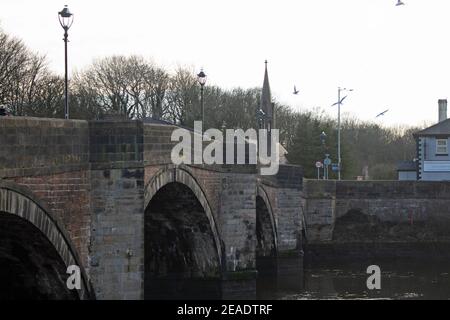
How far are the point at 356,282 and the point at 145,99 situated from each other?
32439mm

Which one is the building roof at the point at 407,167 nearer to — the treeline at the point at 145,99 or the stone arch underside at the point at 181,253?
the treeline at the point at 145,99

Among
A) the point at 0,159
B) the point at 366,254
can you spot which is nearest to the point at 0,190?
the point at 0,159

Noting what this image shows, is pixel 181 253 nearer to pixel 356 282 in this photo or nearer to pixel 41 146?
pixel 356 282

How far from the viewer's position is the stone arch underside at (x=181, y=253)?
26797mm

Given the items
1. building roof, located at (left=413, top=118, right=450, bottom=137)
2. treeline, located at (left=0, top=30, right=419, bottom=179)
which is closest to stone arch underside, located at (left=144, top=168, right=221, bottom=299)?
treeline, located at (left=0, top=30, right=419, bottom=179)

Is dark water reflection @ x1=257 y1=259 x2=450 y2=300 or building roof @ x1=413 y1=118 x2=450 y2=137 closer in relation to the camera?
dark water reflection @ x1=257 y1=259 x2=450 y2=300

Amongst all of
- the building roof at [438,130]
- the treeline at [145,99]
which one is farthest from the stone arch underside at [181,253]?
the building roof at [438,130]

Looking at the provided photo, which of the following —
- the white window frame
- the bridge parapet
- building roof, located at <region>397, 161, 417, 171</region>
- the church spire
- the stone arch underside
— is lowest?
the stone arch underside

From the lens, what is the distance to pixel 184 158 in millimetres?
23500

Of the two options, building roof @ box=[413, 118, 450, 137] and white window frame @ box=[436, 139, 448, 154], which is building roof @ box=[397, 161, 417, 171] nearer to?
white window frame @ box=[436, 139, 448, 154]

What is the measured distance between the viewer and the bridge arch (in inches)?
547

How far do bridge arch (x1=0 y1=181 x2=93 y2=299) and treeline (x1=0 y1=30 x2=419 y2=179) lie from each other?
27.7 m

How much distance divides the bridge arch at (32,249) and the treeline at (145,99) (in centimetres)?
2766

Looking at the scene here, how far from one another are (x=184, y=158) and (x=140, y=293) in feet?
21.1
